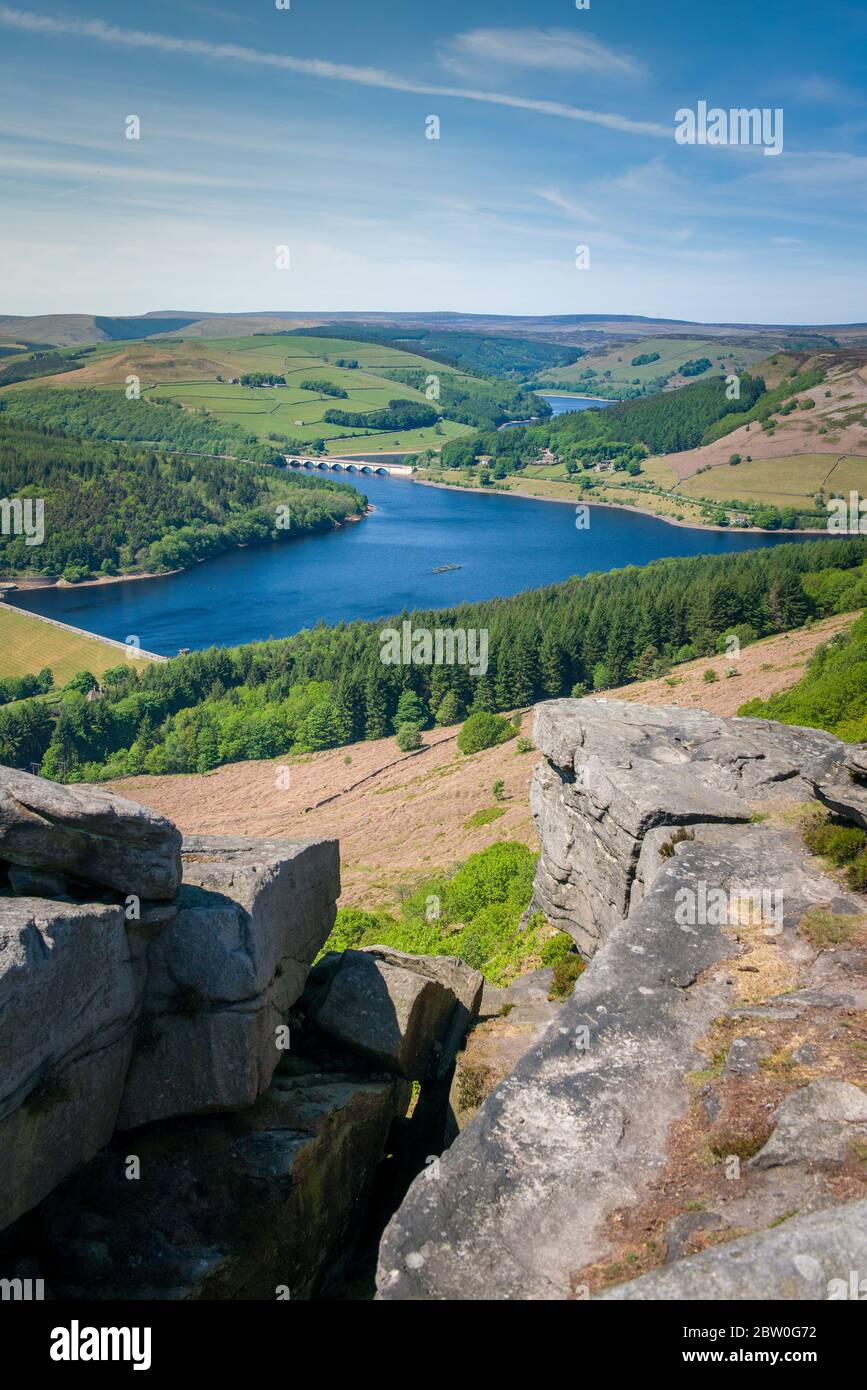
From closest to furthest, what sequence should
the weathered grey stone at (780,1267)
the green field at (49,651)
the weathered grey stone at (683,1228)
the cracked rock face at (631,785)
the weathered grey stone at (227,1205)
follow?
the weathered grey stone at (780,1267) → the weathered grey stone at (683,1228) → the weathered grey stone at (227,1205) → the cracked rock face at (631,785) → the green field at (49,651)

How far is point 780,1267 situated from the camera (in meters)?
8.50

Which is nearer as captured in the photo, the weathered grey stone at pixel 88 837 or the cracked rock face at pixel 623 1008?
the cracked rock face at pixel 623 1008

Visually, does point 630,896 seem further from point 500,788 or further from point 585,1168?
point 500,788

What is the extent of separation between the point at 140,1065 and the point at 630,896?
36.2ft

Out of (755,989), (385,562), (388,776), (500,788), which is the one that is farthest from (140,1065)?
(385,562)

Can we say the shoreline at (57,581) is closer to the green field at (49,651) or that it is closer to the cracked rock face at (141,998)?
the green field at (49,651)

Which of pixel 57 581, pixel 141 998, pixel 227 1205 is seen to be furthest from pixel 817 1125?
pixel 57 581

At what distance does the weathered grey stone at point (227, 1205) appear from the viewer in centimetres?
1203

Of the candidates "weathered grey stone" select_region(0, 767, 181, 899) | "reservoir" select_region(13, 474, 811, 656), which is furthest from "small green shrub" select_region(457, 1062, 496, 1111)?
"reservoir" select_region(13, 474, 811, 656)

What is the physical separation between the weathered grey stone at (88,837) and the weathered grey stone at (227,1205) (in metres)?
3.93

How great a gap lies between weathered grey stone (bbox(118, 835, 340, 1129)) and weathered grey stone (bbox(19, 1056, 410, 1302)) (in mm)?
571

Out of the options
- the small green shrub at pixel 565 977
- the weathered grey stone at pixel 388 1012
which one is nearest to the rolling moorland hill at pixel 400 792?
the small green shrub at pixel 565 977
